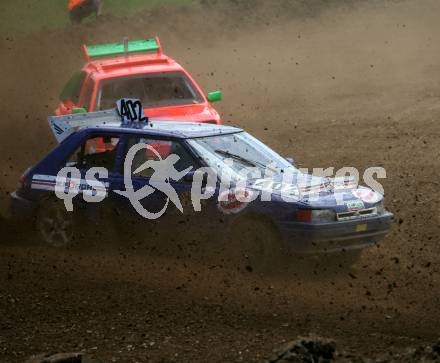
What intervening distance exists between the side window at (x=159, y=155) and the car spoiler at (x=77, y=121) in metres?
0.72

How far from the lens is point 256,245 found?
331 inches

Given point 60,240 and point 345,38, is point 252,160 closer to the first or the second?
point 60,240

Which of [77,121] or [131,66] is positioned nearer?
[77,121]

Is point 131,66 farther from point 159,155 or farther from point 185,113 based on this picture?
point 159,155

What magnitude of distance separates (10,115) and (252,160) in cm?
924

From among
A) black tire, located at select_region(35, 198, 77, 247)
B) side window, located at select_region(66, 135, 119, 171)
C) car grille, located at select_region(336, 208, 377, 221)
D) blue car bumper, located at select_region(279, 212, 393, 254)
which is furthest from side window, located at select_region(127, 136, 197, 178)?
car grille, located at select_region(336, 208, 377, 221)

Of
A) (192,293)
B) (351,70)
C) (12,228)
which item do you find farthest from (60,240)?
(351,70)

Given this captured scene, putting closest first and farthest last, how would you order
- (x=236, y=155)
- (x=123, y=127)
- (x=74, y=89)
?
(x=236, y=155) → (x=123, y=127) → (x=74, y=89)

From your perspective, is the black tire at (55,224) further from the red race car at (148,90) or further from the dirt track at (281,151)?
the red race car at (148,90)

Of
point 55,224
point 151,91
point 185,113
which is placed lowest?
point 55,224

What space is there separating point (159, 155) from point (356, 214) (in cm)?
192

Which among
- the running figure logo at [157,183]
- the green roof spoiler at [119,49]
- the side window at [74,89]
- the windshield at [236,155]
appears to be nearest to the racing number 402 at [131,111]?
the running figure logo at [157,183]

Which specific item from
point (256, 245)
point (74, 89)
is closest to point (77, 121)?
point (256, 245)

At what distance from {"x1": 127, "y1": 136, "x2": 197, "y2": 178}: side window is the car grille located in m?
1.42
